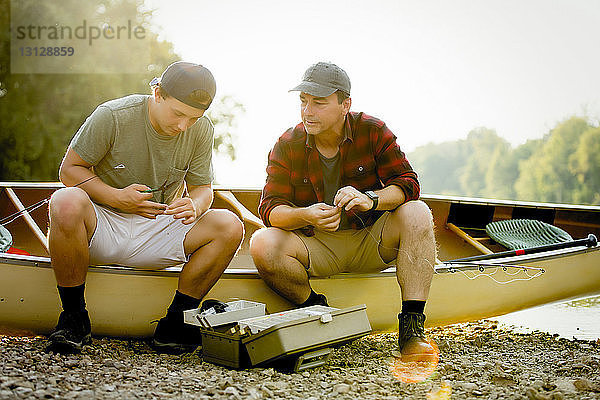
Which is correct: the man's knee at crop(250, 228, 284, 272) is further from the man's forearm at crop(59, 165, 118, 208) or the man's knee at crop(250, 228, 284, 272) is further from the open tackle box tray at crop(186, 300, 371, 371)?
the man's forearm at crop(59, 165, 118, 208)

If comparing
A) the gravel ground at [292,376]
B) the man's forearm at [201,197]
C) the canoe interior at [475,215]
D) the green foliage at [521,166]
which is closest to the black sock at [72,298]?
the gravel ground at [292,376]

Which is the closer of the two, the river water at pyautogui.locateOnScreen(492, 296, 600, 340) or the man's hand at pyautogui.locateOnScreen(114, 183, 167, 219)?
the man's hand at pyautogui.locateOnScreen(114, 183, 167, 219)

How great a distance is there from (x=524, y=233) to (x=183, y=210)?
2840 mm

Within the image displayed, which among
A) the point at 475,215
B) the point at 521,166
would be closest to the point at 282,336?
the point at 475,215

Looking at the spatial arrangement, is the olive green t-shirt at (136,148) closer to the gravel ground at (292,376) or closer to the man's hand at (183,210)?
the man's hand at (183,210)

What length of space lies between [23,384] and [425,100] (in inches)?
784

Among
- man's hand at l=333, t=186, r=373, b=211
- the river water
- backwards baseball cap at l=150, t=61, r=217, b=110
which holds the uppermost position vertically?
backwards baseball cap at l=150, t=61, r=217, b=110

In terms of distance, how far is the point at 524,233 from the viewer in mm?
4523

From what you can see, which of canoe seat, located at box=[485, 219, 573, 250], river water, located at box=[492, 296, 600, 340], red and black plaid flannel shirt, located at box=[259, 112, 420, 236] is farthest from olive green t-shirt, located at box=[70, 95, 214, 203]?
canoe seat, located at box=[485, 219, 573, 250]

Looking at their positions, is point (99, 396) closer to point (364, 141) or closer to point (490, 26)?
point (364, 141)

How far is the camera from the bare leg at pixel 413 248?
8.62 ft

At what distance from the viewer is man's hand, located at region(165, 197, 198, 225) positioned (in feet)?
8.58

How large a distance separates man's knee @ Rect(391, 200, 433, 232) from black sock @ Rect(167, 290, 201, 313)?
952 millimetres

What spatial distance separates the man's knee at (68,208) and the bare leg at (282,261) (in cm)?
73
